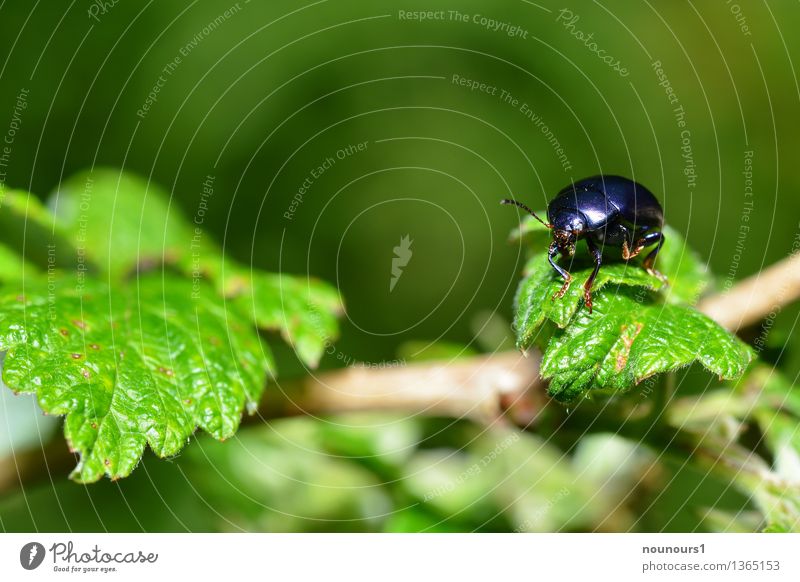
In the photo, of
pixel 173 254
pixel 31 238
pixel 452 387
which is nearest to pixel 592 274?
pixel 452 387

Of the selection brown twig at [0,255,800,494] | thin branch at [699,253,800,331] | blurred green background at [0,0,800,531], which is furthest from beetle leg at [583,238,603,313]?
blurred green background at [0,0,800,531]

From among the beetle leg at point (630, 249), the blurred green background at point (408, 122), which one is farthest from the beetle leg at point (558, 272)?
the blurred green background at point (408, 122)

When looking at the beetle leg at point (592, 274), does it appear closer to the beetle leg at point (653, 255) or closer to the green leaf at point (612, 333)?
the green leaf at point (612, 333)

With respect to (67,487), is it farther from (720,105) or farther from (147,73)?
(720,105)

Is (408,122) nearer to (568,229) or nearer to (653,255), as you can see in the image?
(653,255)
